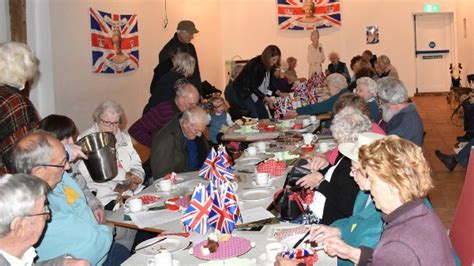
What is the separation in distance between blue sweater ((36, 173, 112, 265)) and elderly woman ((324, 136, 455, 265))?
55.8 inches

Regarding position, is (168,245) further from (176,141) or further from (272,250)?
(176,141)

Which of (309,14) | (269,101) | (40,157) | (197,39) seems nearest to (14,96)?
(40,157)

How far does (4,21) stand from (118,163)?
2599 mm

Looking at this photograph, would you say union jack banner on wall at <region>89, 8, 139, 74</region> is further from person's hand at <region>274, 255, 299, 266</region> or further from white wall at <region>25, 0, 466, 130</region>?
person's hand at <region>274, 255, 299, 266</region>

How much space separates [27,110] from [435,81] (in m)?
15.0

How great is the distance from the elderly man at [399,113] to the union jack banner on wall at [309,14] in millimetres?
11198

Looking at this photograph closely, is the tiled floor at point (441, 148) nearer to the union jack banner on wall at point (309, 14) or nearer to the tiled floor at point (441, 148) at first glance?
the tiled floor at point (441, 148)

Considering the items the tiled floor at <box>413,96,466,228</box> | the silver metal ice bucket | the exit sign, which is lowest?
the tiled floor at <box>413,96,466,228</box>

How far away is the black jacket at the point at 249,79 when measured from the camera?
26.5 feet

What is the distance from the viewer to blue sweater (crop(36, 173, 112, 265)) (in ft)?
8.39

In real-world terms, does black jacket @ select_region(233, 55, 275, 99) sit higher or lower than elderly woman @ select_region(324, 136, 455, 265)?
higher

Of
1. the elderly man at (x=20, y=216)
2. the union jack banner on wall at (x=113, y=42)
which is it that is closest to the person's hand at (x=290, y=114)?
the union jack banner on wall at (x=113, y=42)

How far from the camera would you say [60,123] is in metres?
3.42

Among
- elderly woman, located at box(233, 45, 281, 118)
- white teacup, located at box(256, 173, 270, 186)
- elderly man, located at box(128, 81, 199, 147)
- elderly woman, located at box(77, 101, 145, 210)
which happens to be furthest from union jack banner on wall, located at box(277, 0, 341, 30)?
white teacup, located at box(256, 173, 270, 186)
